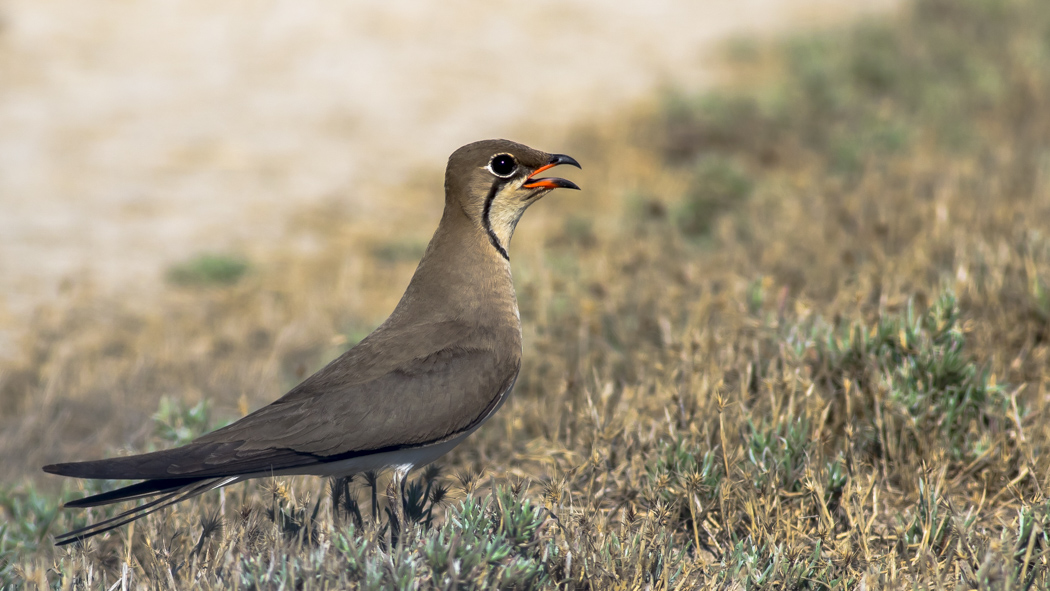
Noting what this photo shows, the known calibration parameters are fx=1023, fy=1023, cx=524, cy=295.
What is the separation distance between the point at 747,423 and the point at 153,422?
279 cm

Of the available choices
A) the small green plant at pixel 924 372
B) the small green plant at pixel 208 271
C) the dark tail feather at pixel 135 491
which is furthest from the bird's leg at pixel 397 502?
the small green plant at pixel 208 271

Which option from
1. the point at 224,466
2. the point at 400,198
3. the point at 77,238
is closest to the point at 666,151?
the point at 400,198

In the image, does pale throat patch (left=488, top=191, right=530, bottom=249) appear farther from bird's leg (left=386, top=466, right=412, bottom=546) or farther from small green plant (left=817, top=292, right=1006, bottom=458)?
small green plant (left=817, top=292, right=1006, bottom=458)

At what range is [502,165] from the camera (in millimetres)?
4012

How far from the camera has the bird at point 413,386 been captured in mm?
3262

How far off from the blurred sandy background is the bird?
3.47 metres

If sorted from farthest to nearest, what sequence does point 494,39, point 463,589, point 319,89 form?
point 494,39 → point 319,89 → point 463,589

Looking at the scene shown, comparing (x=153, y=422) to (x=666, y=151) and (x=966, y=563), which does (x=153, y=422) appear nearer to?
(x=966, y=563)

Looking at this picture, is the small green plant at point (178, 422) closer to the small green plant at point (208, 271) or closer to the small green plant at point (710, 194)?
the small green plant at point (208, 271)

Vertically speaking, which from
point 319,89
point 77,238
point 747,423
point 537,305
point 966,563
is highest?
point 319,89

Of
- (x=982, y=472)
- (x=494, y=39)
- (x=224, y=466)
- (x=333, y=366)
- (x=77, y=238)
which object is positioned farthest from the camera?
(x=494, y=39)

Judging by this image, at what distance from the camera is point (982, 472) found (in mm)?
4066

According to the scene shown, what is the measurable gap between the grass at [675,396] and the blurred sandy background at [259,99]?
0.87 m

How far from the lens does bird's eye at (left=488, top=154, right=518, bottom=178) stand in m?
4.00
